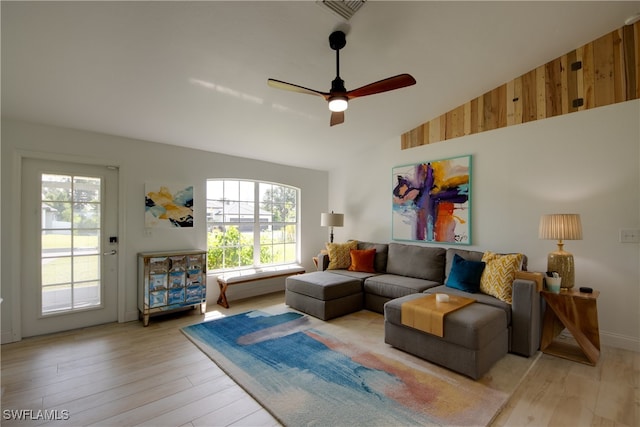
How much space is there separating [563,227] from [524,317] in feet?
3.17

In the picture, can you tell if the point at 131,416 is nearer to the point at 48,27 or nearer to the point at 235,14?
the point at 48,27

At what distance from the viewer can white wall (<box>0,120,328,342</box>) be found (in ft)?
10.0

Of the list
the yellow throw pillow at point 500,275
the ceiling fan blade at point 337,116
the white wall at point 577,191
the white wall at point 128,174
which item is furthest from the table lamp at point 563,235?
the white wall at point 128,174

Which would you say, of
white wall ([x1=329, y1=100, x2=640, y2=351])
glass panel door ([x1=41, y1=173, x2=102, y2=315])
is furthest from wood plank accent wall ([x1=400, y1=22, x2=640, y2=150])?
glass panel door ([x1=41, y1=173, x2=102, y2=315])

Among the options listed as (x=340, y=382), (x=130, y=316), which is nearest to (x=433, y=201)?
(x=340, y=382)

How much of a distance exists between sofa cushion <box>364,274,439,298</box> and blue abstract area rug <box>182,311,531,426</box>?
2.29ft

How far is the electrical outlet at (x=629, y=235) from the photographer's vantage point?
2842 millimetres

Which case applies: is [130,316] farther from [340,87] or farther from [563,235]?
[563,235]

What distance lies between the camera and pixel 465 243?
4020mm

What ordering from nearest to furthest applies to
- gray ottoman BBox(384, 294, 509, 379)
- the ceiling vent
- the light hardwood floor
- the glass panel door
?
the light hardwood floor, the ceiling vent, gray ottoman BBox(384, 294, 509, 379), the glass panel door

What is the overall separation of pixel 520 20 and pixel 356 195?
11.0ft

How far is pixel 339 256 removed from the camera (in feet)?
15.6

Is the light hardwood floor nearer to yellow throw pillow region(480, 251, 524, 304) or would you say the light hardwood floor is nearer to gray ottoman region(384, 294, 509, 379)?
gray ottoman region(384, 294, 509, 379)

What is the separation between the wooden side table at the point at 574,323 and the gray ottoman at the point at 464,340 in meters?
0.51
